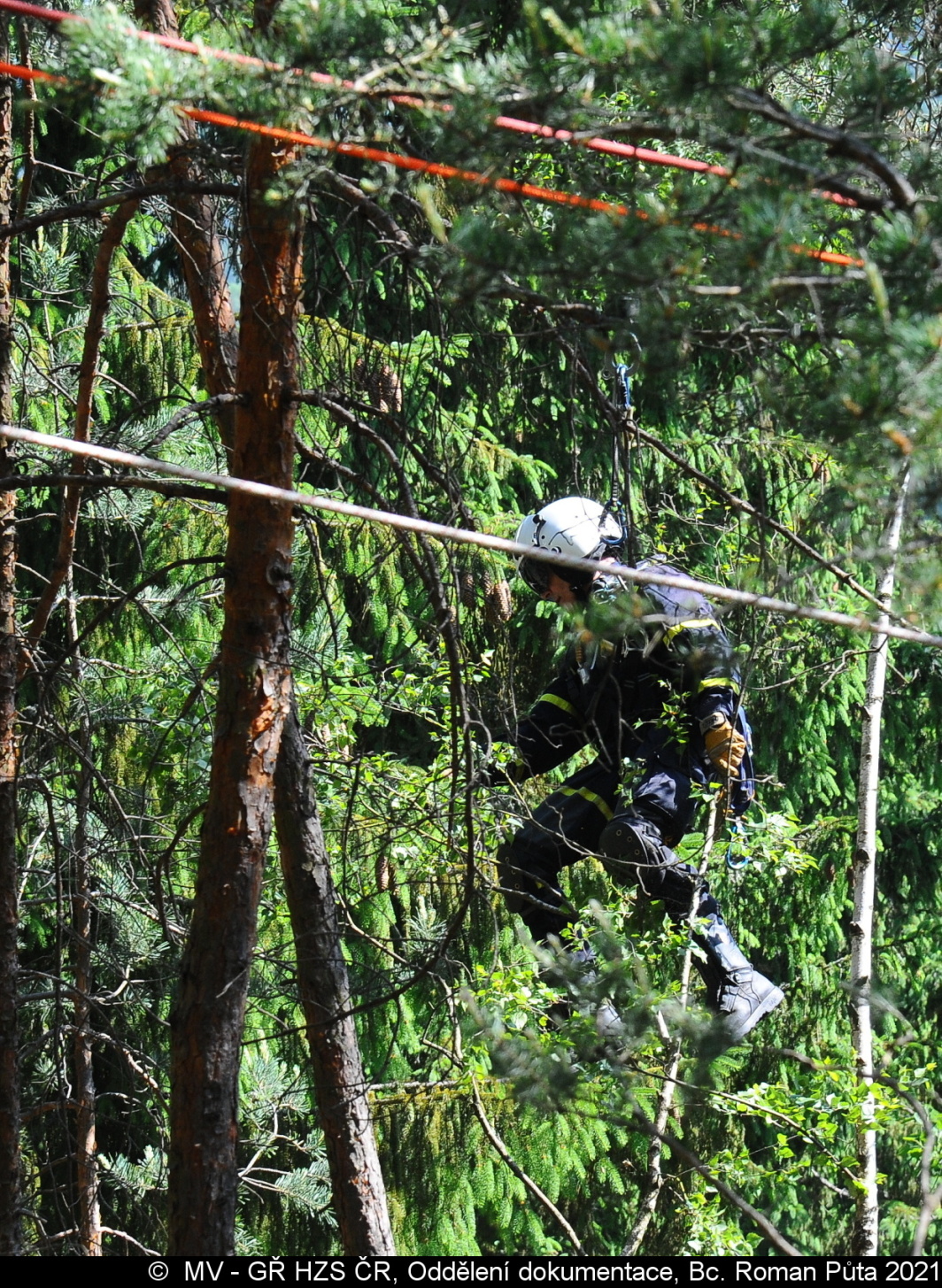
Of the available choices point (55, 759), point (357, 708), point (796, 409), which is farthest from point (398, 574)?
point (796, 409)

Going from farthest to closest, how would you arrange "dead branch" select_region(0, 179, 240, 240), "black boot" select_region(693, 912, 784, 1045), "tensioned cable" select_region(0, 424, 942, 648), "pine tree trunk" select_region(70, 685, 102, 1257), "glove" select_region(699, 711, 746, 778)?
"pine tree trunk" select_region(70, 685, 102, 1257) → "black boot" select_region(693, 912, 784, 1045) → "glove" select_region(699, 711, 746, 778) → "dead branch" select_region(0, 179, 240, 240) → "tensioned cable" select_region(0, 424, 942, 648)

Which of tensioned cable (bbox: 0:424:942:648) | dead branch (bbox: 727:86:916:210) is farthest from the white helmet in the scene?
dead branch (bbox: 727:86:916:210)

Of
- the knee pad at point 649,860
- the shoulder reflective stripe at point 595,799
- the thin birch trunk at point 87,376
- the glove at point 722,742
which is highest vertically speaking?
the thin birch trunk at point 87,376

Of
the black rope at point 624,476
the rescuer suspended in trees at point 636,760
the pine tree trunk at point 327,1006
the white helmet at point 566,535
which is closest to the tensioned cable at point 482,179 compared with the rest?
the black rope at point 624,476

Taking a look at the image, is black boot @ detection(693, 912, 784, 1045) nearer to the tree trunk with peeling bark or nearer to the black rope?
the black rope

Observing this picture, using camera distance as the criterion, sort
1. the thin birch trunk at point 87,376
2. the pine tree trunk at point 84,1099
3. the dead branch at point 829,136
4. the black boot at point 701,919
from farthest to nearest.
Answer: the pine tree trunk at point 84,1099, the black boot at point 701,919, the thin birch trunk at point 87,376, the dead branch at point 829,136

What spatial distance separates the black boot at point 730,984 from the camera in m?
4.92

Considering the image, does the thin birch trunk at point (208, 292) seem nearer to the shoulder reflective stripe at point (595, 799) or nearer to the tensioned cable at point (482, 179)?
the tensioned cable at point (482, 179)

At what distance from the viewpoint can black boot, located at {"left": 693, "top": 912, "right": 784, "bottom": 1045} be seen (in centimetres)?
492

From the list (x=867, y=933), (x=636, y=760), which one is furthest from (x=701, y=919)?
(x=867, y=933)

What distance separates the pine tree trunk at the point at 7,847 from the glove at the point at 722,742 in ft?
7.74

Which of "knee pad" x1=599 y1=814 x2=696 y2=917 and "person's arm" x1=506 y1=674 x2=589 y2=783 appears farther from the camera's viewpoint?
"person's arm" x1=506 y1=674 x2=589 y2=783

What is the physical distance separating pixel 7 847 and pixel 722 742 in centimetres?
247
